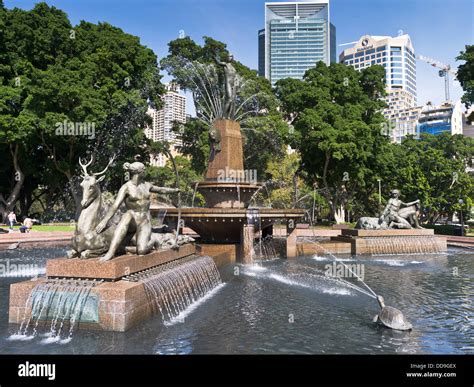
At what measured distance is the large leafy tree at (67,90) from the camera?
97.0ft

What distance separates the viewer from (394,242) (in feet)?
63.9

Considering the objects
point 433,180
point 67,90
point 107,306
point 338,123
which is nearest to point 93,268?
point 107,306

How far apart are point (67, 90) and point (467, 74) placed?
101 ft

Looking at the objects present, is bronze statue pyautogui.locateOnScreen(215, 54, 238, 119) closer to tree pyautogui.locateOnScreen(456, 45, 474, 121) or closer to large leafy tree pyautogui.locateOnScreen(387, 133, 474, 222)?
tree pyautogui.locateOnScreen(456, 45, 474, 121)

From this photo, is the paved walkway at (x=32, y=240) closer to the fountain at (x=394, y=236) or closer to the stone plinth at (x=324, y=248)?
the stone plinth at (x=324, y=248)

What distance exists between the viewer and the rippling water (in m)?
6.29

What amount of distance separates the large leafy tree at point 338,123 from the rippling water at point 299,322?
2401cm

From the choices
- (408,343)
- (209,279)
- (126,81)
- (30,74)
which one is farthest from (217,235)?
(30,74)

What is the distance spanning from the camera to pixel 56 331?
7.00m

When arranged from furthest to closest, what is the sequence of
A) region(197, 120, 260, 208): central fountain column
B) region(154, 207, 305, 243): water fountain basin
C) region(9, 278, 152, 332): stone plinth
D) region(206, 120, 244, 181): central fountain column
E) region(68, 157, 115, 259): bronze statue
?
1. region(206, 120, 244, 181): central fountain column
2. region(197, 120, 260, 208): central fountain column
3. region(154, 207, 305, 243): water fountain basin
4. region(68, 157, 115, 259): bronze statue
5. region(9, 278, 152, 332): stone plinth

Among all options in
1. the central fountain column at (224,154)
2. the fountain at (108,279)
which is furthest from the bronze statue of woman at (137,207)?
the central fountain column at (224,154)

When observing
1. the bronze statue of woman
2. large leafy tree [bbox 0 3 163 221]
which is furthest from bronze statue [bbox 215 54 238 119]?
large leafy tree [bbox 0 3 163 221]

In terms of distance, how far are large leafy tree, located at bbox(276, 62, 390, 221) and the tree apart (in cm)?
804
